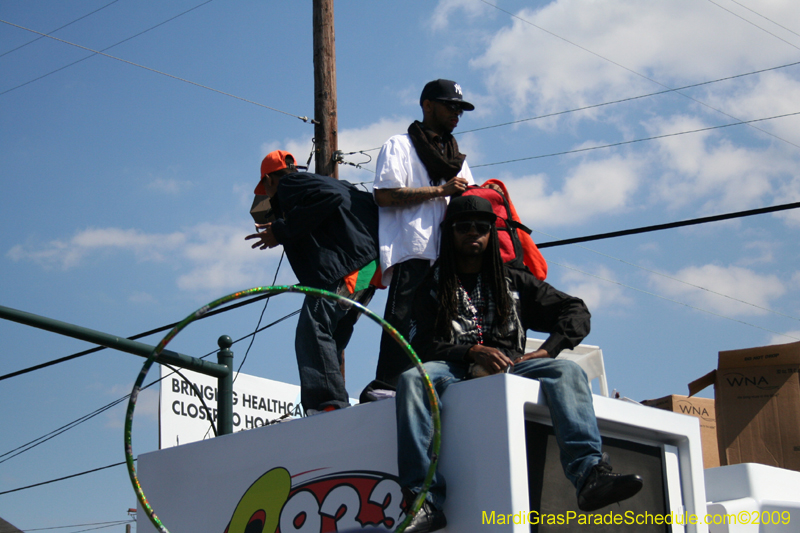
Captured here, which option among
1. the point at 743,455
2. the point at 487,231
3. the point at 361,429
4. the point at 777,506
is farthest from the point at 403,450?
the point at 743,455

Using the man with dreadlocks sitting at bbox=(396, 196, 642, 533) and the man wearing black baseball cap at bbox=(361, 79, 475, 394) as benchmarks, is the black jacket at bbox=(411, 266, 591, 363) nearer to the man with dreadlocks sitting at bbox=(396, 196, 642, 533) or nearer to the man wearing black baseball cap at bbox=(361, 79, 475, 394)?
the man with dreadlocks sitting at bbox=(396, 196, 642, 533)

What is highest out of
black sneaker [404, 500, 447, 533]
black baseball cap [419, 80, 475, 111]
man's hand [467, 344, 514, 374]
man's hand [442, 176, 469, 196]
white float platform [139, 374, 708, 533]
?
black baseball cap [419, 80, 475, 111]

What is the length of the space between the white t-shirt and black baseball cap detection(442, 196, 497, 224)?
1.26 feet

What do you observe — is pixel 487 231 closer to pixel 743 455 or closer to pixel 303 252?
pixel 303 252

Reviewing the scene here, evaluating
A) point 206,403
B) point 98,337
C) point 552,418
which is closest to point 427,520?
point 552,418

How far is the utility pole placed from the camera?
1022 centimetres

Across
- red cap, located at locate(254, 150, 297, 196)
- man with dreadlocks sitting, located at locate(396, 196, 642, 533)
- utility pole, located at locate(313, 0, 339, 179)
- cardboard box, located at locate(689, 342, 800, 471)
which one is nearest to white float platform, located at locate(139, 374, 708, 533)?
man with dreadlocks sitting, located at locate(396, 196, 642, 533)

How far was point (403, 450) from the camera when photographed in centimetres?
420

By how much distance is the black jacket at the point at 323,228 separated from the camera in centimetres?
557

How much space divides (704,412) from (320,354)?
14.3 ft

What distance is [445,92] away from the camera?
5.79 metres

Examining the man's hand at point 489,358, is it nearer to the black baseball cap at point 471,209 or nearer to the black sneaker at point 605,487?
the black sneaker at point 605,487

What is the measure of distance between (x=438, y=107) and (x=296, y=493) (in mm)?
2692

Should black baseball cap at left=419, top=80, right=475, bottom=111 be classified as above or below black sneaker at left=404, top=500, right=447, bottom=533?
above
